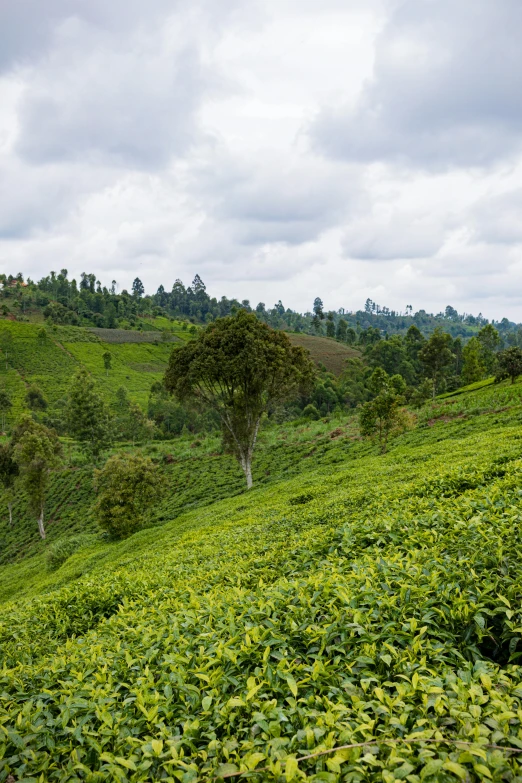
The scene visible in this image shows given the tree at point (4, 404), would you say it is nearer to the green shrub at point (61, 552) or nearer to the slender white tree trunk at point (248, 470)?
the green shrub at point (61, 552)

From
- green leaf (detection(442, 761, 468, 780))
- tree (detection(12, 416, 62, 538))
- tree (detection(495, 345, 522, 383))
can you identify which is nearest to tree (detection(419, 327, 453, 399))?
tree (detection(495, 345, 522, 383))

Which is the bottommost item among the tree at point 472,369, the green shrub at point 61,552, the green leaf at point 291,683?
the green shrub at point 61,552

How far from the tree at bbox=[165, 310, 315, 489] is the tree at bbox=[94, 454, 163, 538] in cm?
574

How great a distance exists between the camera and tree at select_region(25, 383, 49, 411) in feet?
277

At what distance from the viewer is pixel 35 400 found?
84750mm

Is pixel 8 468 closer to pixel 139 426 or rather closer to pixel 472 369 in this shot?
pixel 139 426

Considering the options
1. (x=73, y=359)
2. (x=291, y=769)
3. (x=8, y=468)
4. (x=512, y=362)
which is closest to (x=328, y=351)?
(x=73, y=359)

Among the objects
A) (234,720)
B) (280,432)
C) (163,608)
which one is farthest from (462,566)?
(280,432)

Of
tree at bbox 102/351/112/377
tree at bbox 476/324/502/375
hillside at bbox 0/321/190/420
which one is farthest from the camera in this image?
tree at bbox 102/351/112/377

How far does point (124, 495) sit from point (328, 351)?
115m

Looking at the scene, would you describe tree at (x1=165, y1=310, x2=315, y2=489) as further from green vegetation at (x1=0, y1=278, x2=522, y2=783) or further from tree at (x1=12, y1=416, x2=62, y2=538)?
tree at (x1=12, y1=416, x2=62, y2=538)

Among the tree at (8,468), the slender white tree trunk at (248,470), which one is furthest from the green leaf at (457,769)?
the tree at (8,468)

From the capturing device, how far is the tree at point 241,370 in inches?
1040

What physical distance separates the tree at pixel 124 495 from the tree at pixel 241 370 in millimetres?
5737
